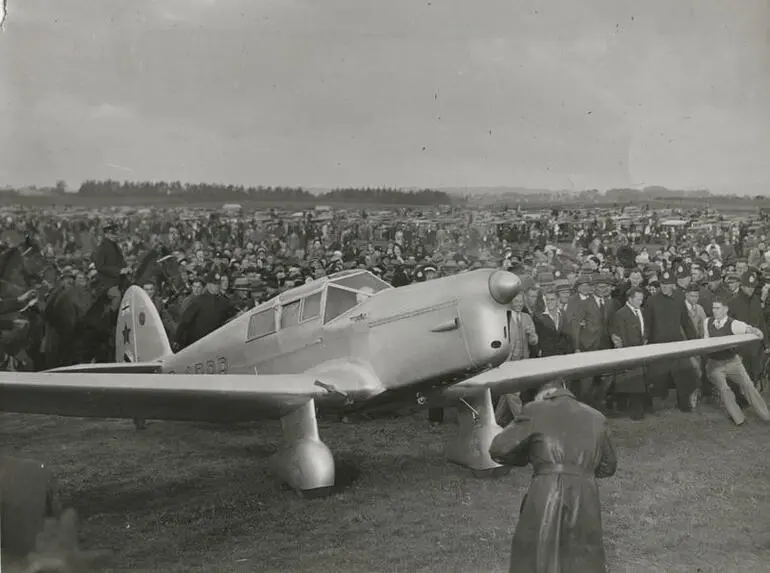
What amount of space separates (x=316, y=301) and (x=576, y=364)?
103 cm

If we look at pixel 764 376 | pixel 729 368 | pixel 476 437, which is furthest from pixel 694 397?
pixel 476 437

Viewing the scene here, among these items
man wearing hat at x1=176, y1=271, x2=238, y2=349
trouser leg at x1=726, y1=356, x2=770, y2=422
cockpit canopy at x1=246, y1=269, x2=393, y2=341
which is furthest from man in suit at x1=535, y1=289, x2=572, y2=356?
man wearing hat at x1=176, y1=271, x2=238, y2=349

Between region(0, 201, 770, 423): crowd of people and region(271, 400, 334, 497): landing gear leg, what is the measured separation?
499mm

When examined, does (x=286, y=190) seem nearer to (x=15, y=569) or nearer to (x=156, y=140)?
(x=156, y=140)

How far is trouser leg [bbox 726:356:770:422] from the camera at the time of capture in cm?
286

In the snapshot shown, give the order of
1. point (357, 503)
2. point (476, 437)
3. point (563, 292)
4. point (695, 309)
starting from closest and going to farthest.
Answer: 1. point (357, 503)
2. point (476, 437)
3. point (563, 292)
4. point (695, 309)

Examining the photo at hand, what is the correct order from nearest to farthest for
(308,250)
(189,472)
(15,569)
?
(15,569)
(189,472)
(308,250)

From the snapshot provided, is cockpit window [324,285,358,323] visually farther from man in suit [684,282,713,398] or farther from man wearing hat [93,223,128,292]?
man in suit [684,282,713,398]

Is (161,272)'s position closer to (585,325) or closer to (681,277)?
(585,325)

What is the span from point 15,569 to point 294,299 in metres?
1.31

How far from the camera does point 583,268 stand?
281 centimetres

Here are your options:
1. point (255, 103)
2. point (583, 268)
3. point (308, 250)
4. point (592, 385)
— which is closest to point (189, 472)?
point (308, 250)

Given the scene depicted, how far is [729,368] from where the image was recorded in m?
2.90

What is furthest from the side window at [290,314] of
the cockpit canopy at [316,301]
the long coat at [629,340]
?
the long coat at [629,340]
